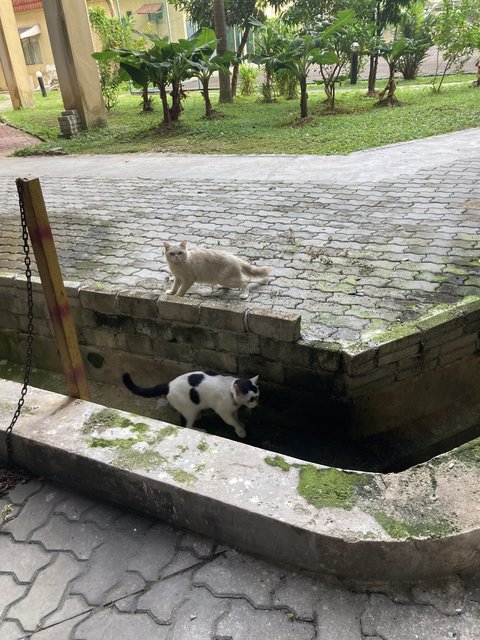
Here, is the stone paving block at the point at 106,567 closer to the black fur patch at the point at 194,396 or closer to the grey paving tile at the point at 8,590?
the grey paving tile at the point at 8,590

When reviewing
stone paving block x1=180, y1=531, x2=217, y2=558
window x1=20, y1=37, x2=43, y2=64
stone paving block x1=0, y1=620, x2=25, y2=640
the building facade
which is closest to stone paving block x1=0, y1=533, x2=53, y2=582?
stone paving block x1=0, y1=620, x2=25, y2=640

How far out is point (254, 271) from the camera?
553cm

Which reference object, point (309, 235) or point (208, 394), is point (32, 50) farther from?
point (208, 394)

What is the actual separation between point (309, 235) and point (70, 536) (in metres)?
5.05

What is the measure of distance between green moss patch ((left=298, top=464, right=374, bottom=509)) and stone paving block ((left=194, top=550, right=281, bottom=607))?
458 mm

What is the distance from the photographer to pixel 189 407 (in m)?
4.85

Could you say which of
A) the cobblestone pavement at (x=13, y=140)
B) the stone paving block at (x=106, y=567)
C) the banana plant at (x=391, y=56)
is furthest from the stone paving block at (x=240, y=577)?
the banana plant at (x=391, y=56)

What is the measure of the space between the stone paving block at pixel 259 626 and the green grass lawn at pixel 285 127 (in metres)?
10.5

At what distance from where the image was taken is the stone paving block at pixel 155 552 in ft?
9.27

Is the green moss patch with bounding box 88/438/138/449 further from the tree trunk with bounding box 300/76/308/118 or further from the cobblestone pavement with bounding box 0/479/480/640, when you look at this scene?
the tree trunk with bounding box 300/76/308/118

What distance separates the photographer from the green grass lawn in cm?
1265

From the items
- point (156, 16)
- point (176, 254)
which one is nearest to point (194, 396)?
point (176, 254)

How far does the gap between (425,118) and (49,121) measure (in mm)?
13753

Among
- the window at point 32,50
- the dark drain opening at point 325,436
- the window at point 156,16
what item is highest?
the window at point 156,16
